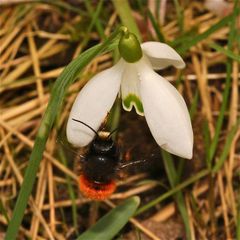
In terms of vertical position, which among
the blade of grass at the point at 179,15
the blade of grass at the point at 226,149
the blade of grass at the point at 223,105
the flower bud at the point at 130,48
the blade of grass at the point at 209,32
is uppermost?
the flower bud at the point at 130,48

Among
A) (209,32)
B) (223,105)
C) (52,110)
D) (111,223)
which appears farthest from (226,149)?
(52,110)

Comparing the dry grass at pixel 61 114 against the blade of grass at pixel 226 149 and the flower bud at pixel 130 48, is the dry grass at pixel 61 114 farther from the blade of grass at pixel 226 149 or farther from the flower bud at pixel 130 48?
the flower bud at pixel 130 48

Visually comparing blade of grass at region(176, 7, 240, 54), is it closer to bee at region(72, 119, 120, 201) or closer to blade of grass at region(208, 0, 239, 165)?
blade of grass at region(208, 0, 239, 165)

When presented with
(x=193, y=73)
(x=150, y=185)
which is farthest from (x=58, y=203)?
(x=193, y=73)

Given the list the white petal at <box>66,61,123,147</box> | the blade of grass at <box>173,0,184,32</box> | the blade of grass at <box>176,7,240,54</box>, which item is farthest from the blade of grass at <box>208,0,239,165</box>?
the white petal at <box>66,61,123,147</box>

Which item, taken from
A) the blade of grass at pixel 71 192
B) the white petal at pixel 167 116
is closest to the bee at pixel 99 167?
the white petal at pixel 167 116

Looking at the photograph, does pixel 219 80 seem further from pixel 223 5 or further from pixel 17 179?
pixel 17 179
